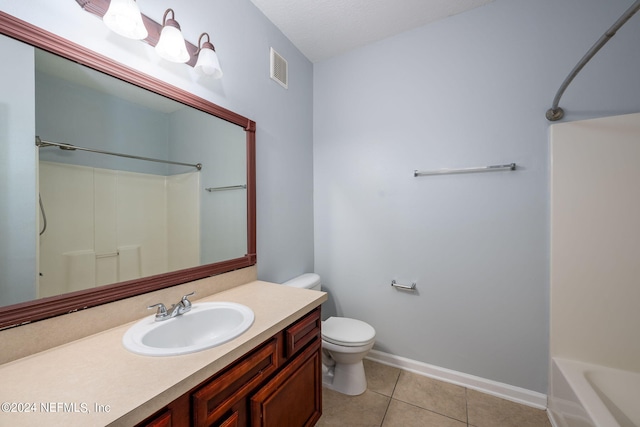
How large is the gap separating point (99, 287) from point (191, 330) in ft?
1.28

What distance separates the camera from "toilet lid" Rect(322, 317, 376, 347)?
1621 millimetres

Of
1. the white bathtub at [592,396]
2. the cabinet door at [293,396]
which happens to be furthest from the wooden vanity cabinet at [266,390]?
the white bathtub at [592,396]

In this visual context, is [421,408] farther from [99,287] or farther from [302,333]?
[99,287]

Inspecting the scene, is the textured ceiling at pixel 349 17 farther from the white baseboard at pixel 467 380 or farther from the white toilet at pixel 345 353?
the white baseboard at pixel 467 380

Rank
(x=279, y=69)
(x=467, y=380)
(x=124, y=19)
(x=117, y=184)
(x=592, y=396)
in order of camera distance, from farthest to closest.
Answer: (x=279, y=69) < (x=467, y=380) < (x=592, y=396) < (x=117, y=184) < (x=124, y=19)

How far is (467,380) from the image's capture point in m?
1.74

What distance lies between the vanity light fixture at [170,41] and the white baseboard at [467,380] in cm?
237

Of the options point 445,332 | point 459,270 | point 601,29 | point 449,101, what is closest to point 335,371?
point 445,332

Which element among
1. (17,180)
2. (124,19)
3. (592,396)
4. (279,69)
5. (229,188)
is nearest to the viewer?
(17,180)

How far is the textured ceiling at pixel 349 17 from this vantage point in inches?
64.8

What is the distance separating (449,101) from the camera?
1.77 m

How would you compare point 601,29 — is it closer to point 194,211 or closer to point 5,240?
point 194,211

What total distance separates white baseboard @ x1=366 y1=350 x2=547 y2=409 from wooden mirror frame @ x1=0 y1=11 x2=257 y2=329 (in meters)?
1.47

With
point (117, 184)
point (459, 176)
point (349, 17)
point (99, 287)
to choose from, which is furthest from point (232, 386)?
point (349, 17)
